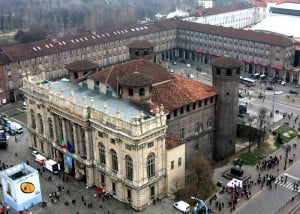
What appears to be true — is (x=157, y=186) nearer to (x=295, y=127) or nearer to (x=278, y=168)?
(x=278, y=168)

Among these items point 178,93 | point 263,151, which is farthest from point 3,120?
point 263,151

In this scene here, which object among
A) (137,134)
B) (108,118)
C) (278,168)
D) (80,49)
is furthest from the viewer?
(80,49)

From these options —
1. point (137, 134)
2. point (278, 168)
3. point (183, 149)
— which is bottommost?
point (278, 168)

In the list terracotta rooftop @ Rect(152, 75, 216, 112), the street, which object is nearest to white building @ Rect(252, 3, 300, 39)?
terracotta rooftop @ Rect(152, 75, 216, 112)

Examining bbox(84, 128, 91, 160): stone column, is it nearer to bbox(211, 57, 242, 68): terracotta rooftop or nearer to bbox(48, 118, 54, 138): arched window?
bbox(48, 118, 54, 138): arched window

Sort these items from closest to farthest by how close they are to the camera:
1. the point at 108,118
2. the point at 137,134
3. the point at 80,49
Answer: the point at 137,134
the point at 108,118
the point at 80,49

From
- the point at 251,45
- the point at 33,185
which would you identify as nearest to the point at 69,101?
the point at 33,185
